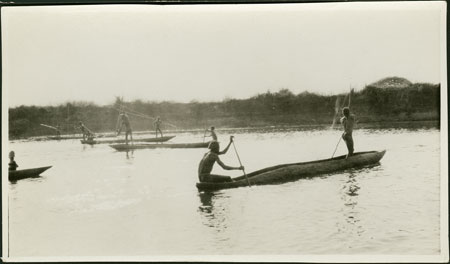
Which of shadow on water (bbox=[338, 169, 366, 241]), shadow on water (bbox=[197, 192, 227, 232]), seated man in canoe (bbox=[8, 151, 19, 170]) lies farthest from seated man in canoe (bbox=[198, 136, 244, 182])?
seated man in canoe (bbox=[8, 151, 19, 170])

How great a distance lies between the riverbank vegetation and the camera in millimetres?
4781

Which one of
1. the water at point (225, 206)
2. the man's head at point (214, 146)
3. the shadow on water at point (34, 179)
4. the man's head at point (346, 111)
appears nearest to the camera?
A: the water at point (225, 206)

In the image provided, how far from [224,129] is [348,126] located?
1091 millimetres

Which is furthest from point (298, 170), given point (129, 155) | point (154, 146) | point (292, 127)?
point (129, 155)

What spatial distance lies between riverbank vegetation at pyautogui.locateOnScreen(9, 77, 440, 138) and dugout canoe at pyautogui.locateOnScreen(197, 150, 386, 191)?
35 cm

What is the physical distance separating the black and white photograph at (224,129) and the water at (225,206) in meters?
0.01

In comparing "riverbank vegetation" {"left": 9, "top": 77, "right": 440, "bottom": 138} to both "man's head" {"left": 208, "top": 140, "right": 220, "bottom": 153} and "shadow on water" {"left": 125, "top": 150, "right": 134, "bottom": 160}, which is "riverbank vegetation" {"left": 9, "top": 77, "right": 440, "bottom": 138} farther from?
"shadow on water" {"left": 125, "top": 150, "right": 134, "bottom": 160}

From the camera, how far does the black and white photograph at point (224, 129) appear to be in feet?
15.2

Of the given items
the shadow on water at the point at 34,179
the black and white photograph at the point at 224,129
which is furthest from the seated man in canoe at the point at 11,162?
the shadow on water at the point at 34,179

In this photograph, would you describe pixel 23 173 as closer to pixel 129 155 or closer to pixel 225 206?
pixel 129 155

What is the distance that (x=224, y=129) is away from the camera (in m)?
4.95

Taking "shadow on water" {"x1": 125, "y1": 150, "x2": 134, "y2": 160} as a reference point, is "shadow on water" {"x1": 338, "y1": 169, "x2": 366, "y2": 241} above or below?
below

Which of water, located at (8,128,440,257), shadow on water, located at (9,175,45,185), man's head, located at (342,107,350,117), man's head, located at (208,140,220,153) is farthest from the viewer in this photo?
man's head, located at (342,107,350,117)

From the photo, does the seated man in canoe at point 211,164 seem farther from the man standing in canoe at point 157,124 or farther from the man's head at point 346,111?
the man's head at point 346,111
